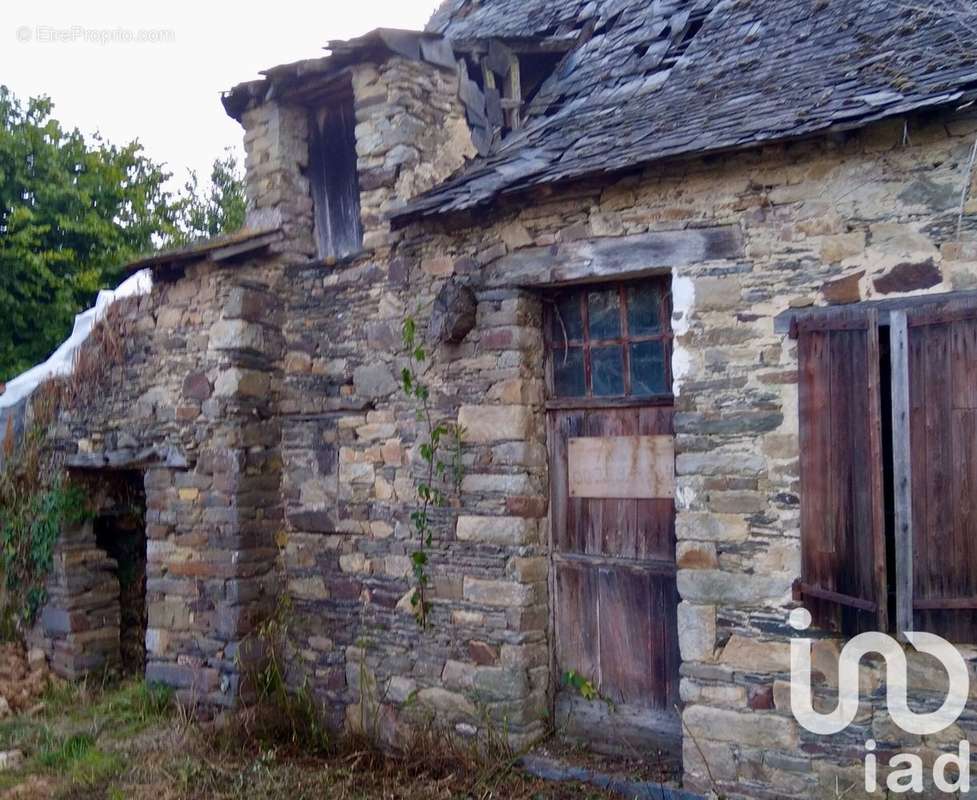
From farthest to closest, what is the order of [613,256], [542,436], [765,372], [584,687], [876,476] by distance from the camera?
[542,436] → [584,687] → [613,256] → [765,372] → [876,476]

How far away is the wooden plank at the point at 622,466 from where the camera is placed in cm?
474

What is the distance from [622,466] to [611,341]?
0.71 meters

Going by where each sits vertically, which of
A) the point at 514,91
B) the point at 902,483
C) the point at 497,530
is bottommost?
the point at 497,530

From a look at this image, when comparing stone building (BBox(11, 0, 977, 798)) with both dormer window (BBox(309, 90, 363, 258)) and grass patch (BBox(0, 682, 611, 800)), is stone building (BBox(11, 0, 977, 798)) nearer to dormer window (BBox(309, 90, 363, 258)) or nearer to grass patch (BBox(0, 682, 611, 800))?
dormer window (BBox(309, 90, 363, 258))

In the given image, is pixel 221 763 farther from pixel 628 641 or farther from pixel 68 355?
pixel 68 355

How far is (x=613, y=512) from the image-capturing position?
493 cm

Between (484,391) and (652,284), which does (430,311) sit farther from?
(652,284)

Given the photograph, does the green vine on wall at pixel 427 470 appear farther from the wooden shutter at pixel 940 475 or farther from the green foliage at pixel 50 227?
the green foliage at pixel 50 227

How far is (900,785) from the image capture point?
3.84m

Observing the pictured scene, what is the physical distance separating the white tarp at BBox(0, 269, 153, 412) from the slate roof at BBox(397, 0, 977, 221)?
3.16 m

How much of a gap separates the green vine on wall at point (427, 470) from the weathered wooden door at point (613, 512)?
597 mm

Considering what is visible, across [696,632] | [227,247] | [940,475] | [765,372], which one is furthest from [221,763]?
[940,475]

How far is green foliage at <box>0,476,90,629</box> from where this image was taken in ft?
22.9

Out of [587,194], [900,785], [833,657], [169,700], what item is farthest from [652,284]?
[169,700]
